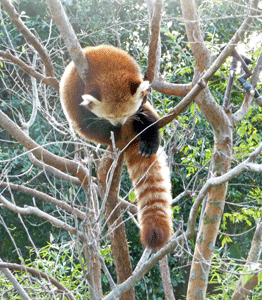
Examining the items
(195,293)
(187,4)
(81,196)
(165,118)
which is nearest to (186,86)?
(187,4)

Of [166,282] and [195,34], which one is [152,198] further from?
[195,34]

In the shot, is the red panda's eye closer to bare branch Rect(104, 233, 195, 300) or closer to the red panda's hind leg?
the red panda's hind leg

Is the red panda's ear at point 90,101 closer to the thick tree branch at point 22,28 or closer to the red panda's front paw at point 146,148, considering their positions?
the thick tree branch at point 22,28

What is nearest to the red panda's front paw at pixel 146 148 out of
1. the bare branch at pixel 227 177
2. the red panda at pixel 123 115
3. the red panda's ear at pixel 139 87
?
the red panda at pixel 123 115

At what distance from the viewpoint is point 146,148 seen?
3.00m

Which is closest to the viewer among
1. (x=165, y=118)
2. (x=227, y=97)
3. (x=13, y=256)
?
(x=165, y=118)

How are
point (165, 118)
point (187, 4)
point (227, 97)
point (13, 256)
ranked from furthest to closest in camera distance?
point (13, 256) < point (227, 97) < point (187, 4) < point (165, 118)

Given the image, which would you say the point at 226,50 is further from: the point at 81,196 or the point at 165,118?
the point at 81,196

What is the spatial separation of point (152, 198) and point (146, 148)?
34 cm

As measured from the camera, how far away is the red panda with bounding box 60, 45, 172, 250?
2876 millimetres

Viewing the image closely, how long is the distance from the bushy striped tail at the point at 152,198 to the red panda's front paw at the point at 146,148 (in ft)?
0.19

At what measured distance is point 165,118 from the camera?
2391 millimetres

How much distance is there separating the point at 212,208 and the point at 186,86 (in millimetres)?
834

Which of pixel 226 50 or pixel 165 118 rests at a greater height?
pixel 226 50
